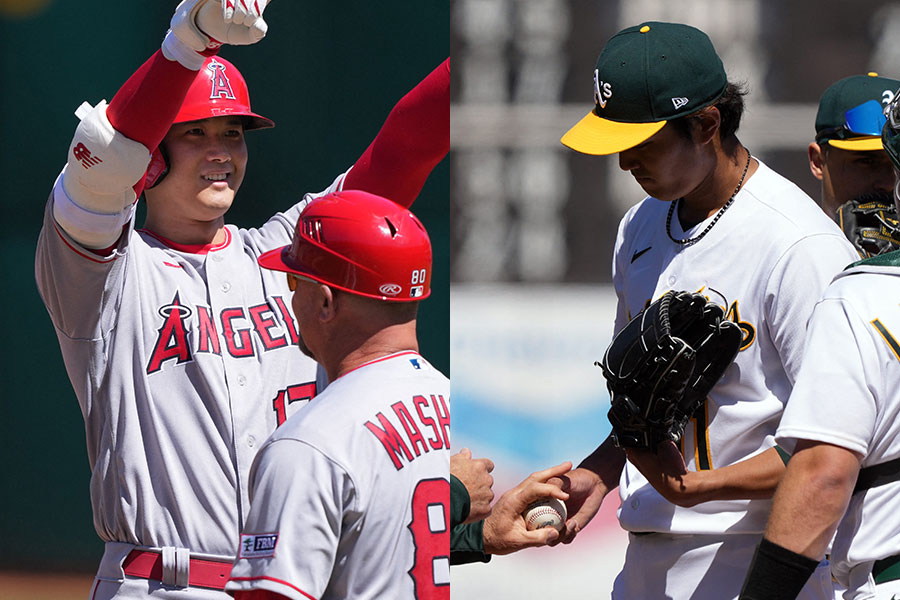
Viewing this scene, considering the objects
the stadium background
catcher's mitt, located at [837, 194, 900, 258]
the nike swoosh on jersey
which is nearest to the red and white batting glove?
the nike swoosh on jersey

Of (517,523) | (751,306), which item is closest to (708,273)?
(751,306)

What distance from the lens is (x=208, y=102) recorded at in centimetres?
256

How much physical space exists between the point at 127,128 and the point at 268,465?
0.88 meters

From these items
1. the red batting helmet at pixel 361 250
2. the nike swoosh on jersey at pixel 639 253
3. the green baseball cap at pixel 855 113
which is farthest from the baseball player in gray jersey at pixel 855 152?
the red batting helmet at pixel 361 250

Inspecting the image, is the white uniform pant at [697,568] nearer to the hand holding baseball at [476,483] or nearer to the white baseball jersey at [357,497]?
the hand holding baseball at [476,483]

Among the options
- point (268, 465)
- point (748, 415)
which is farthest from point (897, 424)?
point (268, 465)

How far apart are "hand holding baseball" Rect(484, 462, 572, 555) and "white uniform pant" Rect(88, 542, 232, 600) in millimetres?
533

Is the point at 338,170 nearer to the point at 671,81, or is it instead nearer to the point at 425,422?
the point at 671,81

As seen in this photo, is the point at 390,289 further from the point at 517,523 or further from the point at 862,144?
the point at 862,144

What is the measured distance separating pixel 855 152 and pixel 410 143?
1.15 m

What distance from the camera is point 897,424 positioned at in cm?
167

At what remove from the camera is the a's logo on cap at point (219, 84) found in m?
2.58

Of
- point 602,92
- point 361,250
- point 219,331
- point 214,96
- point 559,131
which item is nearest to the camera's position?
point 361,250

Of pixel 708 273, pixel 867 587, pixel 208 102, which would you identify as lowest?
pixel 867 587
